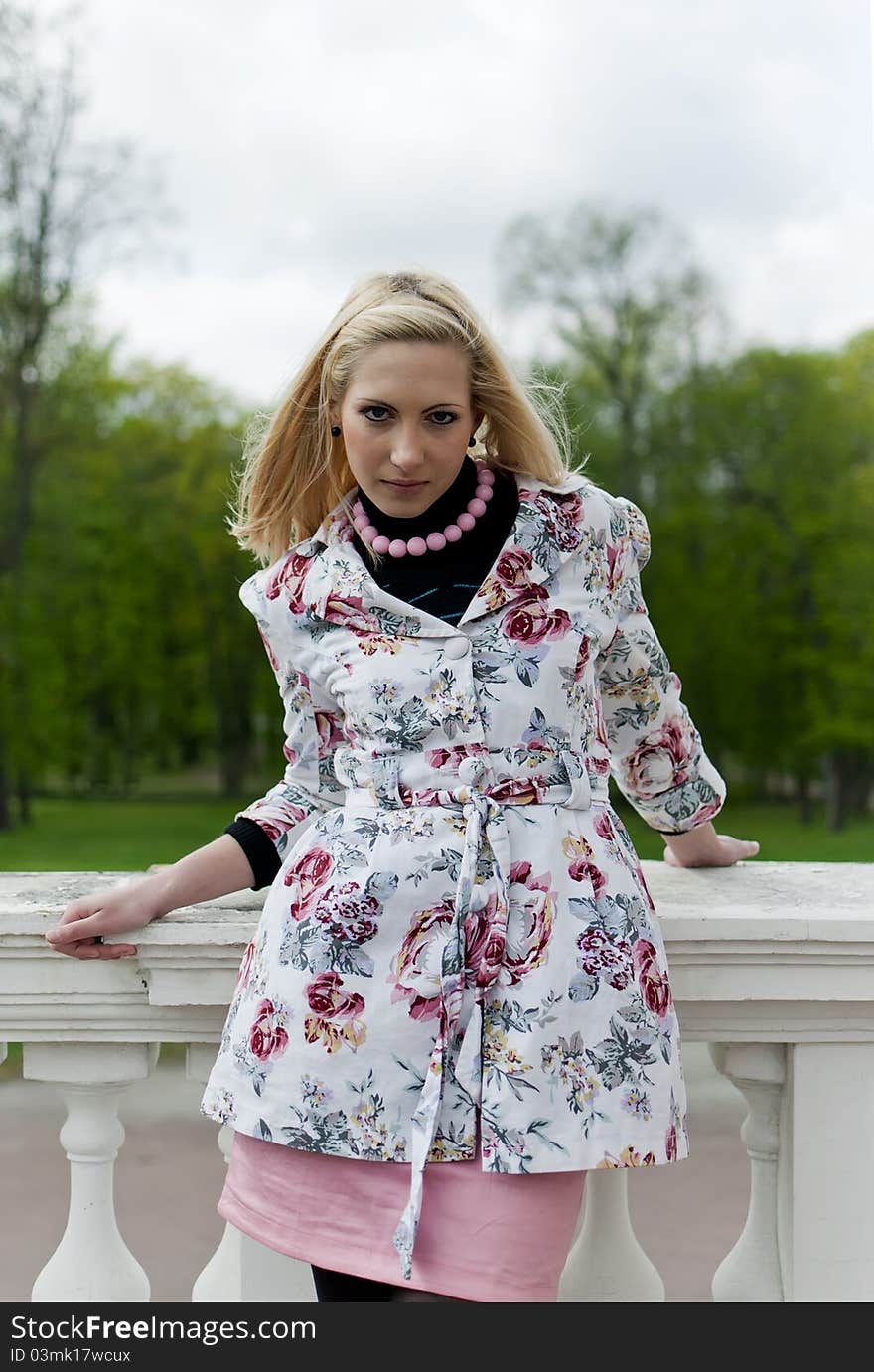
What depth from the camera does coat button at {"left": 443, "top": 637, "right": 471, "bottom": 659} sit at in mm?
1328

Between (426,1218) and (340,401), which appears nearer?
(426,1218)

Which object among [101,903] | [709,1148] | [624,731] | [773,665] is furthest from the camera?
[773,665]

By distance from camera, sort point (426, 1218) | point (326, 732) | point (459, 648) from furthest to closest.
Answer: point (326, 732) < point (459, 648) < point (426, 1218)

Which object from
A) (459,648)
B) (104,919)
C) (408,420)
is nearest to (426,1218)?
(104,919)

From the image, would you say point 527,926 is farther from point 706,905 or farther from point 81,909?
point 81,909

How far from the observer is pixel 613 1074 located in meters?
1.24

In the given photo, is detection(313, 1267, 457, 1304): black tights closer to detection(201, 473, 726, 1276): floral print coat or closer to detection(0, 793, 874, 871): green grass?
detection(201, 473, 726, 1276): floral print coat

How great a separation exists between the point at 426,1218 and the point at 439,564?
620mm

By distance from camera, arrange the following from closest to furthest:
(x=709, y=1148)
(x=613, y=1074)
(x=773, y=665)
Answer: (x=613, y=1074), (x=709, y=1148), (x=773, y=665)

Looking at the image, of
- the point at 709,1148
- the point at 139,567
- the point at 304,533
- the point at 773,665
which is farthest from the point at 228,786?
the point at 304,533

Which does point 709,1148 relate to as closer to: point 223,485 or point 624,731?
point 624,731

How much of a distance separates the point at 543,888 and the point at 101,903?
438mm

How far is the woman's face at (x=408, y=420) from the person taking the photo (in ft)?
4.47

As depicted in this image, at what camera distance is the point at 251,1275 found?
4.58ft
